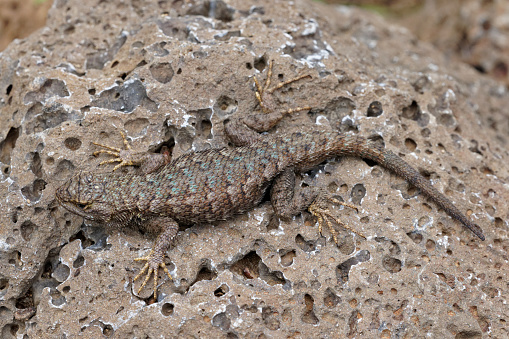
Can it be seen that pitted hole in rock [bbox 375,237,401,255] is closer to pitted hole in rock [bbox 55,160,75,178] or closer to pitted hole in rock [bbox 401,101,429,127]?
pitted hole in rock [bbox 401,101,429,127]

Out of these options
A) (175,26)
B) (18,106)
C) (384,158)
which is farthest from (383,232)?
(18,106)

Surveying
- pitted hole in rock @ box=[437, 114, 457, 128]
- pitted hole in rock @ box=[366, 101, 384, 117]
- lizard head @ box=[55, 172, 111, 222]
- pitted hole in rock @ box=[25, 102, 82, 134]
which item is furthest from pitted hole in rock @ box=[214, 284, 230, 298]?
pitted hole in rock @ box=[437, 114, 457, 128]

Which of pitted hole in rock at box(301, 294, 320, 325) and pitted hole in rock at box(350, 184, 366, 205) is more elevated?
pitted hole in rock at box(350, 184, 366, 205)

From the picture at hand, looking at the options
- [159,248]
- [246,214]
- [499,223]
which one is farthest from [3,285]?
[499,223]

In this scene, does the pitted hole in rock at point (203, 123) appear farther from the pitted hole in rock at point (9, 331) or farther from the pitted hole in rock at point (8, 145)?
the pitted hole in rock at point (9, 331)

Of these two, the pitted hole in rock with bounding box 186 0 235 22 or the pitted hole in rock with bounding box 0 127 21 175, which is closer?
the pitted hole in rock with bounding box 0 127 21 175

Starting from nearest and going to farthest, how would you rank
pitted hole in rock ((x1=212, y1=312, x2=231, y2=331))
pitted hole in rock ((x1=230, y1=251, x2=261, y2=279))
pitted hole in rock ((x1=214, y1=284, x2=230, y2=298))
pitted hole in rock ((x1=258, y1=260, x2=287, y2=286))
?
1. pitted hole in rock ((x1=212, y1=312, x2=231, y2=331))
2. pitted hole in rock ((x1=214, y1=284, x2=230, y2=298))
3. pitted hole in rock ((x1=258, y1=260, x2=287, y2=286))
4. pitted hole in rock ((x1=230, y1=251, x2=261, y2=279))
